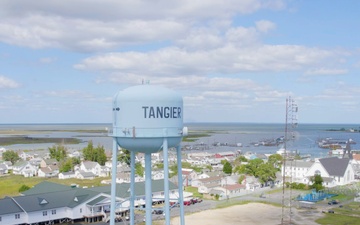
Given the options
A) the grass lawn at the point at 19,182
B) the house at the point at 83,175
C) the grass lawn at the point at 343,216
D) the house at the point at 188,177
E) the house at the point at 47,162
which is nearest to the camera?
the grass lawn at the point at 343,216

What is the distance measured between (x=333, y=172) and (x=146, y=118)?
197ft

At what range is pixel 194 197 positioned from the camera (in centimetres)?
5947

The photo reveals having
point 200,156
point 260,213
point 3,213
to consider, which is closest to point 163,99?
point 3,213

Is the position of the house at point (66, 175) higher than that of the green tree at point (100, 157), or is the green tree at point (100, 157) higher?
the green tree at point (100, 157)

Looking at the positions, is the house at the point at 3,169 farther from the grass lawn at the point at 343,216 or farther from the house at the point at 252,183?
the grass lawn at the point at 343,216

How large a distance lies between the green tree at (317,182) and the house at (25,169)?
179ft

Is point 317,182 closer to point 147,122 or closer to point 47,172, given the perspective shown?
point 47,172

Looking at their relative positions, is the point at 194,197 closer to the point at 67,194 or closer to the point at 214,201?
the point at 214,201

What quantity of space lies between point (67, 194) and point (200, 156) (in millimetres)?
67706

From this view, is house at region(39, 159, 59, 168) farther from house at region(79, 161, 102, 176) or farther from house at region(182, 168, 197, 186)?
house at region(182, 168, 197, 186)

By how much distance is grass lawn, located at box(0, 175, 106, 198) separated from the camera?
213ft

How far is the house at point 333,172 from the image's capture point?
7119 centimetres

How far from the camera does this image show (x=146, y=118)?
20844 mm

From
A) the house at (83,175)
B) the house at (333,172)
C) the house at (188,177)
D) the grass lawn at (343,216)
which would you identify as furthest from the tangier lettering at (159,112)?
the house at (83,175)
